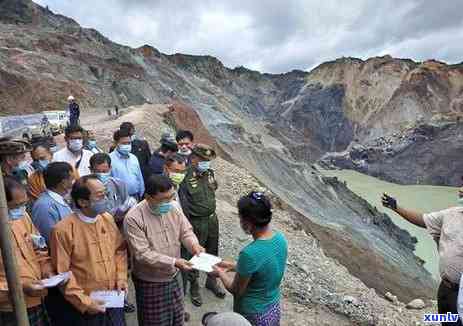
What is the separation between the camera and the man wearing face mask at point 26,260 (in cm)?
306

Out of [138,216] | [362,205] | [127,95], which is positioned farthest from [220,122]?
[138,216]

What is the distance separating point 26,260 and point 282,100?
237ft

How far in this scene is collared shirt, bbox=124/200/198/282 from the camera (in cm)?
349

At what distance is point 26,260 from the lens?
10.3 feet

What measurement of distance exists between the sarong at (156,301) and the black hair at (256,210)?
3.71ft

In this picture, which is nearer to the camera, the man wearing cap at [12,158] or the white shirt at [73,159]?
the man wearing cap at [12,158]

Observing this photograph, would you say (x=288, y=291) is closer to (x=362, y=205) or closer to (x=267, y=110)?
(x=362, y=205)

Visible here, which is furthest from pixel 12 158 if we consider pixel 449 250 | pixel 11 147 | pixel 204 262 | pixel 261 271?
pixel 449 250

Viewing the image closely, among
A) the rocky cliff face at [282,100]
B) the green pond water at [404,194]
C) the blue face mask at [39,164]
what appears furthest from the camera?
the green pond water at [404,194]

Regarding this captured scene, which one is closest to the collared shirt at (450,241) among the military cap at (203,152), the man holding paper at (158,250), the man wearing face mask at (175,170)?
the man holding paper at (158,250)

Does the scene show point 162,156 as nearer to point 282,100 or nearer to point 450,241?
point 450,241

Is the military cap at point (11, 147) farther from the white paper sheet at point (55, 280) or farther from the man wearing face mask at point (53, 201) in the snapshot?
the white paper sheet at point (55, 280)

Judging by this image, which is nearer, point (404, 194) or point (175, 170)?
point (175, 170)

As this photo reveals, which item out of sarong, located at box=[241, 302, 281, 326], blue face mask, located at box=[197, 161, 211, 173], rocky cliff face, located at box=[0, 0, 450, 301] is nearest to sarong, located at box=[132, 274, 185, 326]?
sarong, located at box=[241, 302, 281, 326]
